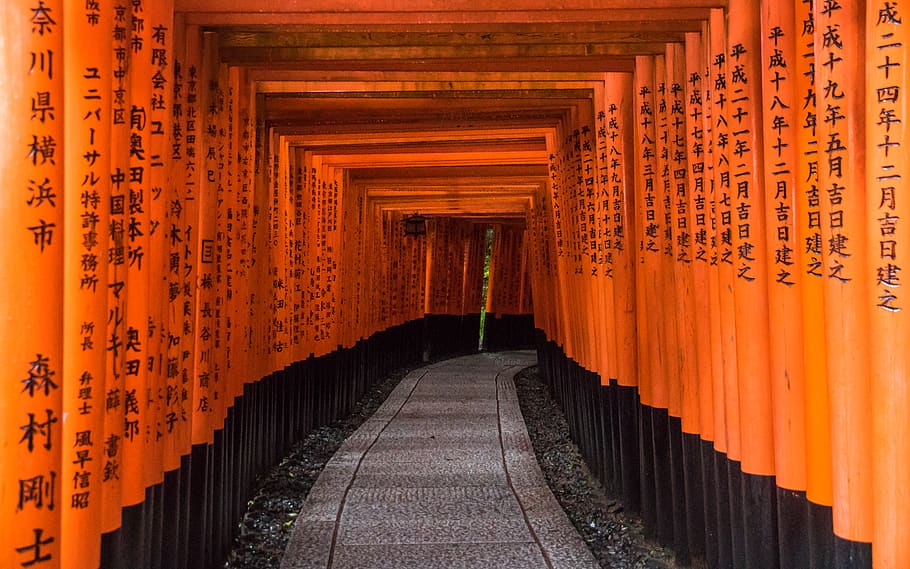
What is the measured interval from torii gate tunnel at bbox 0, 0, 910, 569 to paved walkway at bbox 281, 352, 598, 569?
2.05 ft

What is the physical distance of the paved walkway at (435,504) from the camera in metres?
4.79

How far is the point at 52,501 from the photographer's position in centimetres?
211

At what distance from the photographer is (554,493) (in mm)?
6598

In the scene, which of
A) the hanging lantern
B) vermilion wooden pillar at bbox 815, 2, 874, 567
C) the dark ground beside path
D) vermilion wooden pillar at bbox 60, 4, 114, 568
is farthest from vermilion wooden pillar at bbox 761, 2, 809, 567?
the hanging lantern

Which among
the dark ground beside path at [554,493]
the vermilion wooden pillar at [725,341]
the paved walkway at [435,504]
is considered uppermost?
the vermilion wooden pillar at [725,341]

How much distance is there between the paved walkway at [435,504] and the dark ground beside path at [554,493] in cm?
18

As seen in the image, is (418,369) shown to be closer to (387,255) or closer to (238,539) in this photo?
(387,255)

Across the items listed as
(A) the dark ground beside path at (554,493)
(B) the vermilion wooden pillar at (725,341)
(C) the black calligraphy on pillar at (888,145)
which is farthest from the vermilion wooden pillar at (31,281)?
(A) the dark ground beside path at (554,493)

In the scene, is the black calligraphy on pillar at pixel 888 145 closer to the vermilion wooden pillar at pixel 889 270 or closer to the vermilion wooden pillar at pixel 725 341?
the vermilion wooden pillar at pixel 889 270

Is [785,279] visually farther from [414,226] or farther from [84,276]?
[414,226]

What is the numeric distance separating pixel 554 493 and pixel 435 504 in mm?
1265

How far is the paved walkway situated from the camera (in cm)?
479

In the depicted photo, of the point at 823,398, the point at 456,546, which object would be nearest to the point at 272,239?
the point at 456,546

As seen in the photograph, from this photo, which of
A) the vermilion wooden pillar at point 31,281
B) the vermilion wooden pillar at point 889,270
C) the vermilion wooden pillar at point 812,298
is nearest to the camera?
the vermilion wooden pillar at point 31,281
